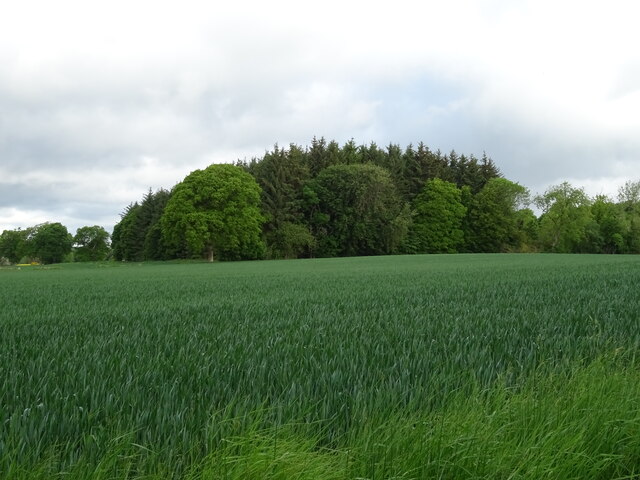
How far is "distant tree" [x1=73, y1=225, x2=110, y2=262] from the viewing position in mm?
108062

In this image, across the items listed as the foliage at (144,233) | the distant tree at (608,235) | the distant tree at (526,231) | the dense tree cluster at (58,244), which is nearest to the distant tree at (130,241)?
the foliage at (144,233)

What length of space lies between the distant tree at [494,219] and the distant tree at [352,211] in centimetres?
1488

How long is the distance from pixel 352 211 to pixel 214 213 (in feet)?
64.1

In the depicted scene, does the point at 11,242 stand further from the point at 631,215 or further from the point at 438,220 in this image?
the point at 631,215

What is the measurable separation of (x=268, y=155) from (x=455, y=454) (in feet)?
215

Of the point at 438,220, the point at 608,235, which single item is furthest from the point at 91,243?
the point at 608,235

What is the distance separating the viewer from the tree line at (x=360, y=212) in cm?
5453

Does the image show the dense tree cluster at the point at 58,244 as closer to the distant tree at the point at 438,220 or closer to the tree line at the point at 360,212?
the tree line at the point at 360,212

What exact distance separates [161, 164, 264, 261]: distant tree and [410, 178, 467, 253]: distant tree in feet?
88.5

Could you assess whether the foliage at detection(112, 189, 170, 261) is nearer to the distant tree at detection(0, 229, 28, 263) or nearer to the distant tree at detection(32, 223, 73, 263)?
the distant tree at detection(32, 223, 73, 263)

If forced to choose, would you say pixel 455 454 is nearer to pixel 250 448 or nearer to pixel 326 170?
pixel 250 448

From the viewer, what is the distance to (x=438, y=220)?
238 ft

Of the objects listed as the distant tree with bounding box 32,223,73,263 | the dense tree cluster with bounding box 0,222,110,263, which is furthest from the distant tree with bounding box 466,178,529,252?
the distant tree with bounding box 32,223,73,263

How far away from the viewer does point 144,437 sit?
243 centimetres
